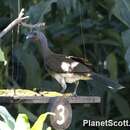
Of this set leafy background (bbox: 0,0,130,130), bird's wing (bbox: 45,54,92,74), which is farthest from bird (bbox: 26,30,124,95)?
leafy background (bbox: 0,0,130,130)

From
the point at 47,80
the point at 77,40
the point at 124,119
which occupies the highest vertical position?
the point at 77,40

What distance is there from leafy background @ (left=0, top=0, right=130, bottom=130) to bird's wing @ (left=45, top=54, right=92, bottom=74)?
59.9 inches

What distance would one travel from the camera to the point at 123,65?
4.39 meters

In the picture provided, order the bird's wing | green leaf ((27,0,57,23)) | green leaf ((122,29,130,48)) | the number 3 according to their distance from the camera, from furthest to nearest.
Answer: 1. green leaf ((27,0,57,23))
2. green leaf ((122,29,130,48))
3. the bird's wing
4. the number 3

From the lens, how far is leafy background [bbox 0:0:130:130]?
4.13 metres

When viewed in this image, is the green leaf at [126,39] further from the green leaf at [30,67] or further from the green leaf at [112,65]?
the green leaf at [30,67]

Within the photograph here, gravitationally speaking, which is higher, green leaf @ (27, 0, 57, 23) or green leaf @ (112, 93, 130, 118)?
green leaf @ (27, 0, 57, 23)

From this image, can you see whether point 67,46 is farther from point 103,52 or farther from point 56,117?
point 56,117

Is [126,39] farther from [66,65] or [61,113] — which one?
[61,113]

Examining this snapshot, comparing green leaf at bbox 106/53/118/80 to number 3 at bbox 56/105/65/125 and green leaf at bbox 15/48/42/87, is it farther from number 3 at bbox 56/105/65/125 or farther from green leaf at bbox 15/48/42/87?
number 3 at bbox 56/105/65/125

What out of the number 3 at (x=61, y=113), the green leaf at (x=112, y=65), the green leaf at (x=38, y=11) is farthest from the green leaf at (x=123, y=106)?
the number 3 at (x=61, y=113)

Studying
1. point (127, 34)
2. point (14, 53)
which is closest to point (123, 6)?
point (127, 34)

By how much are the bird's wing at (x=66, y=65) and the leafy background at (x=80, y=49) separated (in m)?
1.52

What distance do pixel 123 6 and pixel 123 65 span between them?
0.73 metres
